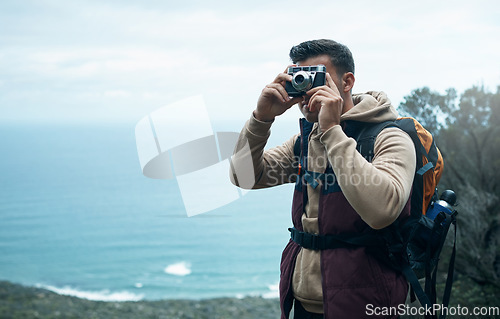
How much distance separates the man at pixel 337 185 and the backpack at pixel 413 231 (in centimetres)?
3

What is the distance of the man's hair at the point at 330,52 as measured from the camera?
1868 mm

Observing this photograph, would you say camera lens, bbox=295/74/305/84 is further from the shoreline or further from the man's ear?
the shoreline

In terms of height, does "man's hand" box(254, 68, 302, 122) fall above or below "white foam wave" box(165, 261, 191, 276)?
above

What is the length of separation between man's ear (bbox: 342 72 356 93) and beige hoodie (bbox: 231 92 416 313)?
0.07 metres

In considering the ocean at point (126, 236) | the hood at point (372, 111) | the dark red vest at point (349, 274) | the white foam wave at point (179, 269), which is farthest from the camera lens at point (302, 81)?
the white foam wave at point (179, 269)

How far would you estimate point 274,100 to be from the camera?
192cm

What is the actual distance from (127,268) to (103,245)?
12340mm

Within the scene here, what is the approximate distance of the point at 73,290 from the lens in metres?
41.4

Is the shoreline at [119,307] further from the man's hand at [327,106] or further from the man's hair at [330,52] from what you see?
the man's hand at [327,106]

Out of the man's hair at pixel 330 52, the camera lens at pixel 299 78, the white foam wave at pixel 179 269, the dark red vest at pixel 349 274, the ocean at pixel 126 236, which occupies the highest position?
the man's hair at pixel 330 52

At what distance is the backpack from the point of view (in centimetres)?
165

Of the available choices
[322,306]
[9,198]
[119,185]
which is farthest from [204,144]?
[119,185]

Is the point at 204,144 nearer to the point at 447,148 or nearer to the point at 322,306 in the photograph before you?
the point at 322,306

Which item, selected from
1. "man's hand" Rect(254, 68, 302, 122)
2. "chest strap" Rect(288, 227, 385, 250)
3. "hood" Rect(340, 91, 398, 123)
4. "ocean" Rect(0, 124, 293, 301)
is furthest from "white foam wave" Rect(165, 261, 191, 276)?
"hood" Rect(340, 91, 398, 123)
